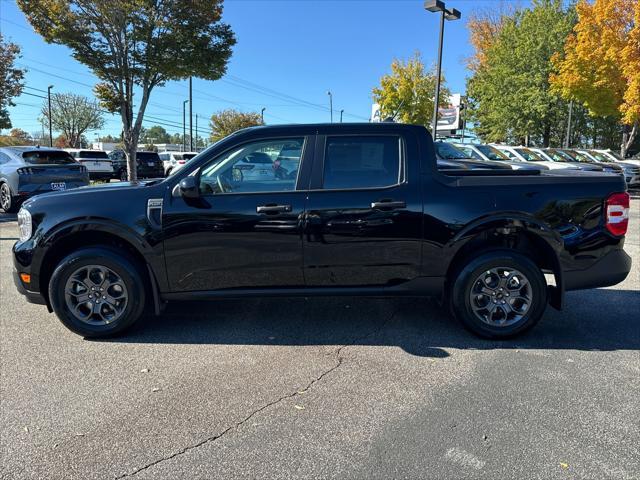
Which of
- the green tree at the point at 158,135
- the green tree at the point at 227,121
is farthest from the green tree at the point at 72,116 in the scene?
the green tree at the point at 158,135

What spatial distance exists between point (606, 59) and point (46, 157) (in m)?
22.8

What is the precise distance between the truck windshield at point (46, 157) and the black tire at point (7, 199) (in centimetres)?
80

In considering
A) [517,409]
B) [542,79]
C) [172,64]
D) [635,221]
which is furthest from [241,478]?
[542,79]

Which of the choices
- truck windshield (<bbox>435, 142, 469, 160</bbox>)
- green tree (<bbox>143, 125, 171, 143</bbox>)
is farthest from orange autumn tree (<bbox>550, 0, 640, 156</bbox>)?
green tree (<bbox>143, 125, 171, 143</bbox>)

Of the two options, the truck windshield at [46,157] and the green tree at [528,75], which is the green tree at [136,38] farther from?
the green tree at [528,75]

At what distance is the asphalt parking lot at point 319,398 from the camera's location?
2.54 m

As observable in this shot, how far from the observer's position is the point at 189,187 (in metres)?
3.89

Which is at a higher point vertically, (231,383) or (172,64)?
(172,64)

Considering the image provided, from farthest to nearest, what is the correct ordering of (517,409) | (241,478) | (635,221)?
1. (635,221)
2. (517,409)
3. (241,478)

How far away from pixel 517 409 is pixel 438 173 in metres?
1.98

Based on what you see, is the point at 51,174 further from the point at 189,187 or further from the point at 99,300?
the point at 189,187

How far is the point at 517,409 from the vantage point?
10.1ft

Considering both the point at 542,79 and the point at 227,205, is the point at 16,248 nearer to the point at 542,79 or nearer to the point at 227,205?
the point at 227,205

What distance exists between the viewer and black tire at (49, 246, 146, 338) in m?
4.06
